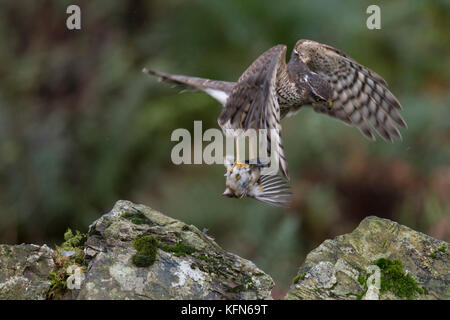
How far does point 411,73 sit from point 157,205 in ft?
15.2

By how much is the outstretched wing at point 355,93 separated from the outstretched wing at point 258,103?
1.11 m

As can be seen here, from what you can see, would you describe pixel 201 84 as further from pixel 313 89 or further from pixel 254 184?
pixel 254 184

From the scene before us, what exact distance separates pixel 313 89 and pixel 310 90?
4cm

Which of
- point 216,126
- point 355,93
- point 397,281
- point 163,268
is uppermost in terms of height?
point 355,93

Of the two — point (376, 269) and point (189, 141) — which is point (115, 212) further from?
point (189, 141)

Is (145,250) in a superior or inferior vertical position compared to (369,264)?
superior

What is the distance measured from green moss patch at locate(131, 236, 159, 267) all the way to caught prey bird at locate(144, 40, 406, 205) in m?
1.04

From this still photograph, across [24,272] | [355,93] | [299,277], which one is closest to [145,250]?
[24,272]

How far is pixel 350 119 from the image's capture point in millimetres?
5301

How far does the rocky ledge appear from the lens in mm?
3318

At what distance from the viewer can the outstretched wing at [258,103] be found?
4012 millimetres

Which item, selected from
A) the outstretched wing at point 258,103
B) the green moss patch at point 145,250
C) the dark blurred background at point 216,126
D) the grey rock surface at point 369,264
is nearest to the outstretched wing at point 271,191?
the outstretched wing at point 258,103

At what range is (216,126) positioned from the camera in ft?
27.8

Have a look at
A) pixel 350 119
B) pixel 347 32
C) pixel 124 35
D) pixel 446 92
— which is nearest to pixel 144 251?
pixel 350 119
